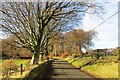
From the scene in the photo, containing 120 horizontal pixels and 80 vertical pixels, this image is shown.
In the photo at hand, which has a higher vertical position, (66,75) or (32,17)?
(32,17)

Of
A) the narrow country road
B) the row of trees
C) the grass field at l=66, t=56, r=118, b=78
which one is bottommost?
the narrow country road

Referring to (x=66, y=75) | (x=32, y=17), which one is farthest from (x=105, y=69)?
(x=32, y=17)

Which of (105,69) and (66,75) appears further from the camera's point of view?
(66,75)

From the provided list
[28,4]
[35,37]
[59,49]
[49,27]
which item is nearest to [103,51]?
[49,27]

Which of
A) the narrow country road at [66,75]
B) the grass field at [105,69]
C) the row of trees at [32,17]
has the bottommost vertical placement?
the narrow country road at [66,75]

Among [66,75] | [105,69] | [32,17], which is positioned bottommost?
[66,75]

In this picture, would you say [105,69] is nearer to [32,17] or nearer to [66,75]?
[66,75]

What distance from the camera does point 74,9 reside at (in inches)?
1196

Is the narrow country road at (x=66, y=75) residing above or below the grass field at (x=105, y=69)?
below

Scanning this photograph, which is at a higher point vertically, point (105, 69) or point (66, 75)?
point (105, 69)

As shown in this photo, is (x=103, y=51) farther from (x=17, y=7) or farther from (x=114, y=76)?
(x=114, y=76)

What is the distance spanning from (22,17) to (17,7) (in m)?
1.69

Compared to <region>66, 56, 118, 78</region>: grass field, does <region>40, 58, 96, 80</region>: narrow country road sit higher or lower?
lower

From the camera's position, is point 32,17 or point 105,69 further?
point 32,17
